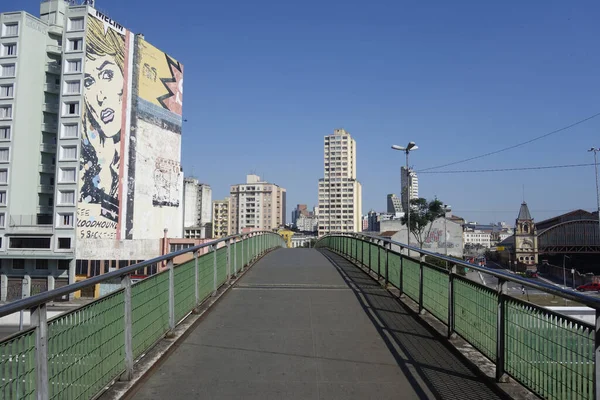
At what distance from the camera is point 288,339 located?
657 centimetres

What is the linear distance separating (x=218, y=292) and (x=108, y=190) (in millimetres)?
62279

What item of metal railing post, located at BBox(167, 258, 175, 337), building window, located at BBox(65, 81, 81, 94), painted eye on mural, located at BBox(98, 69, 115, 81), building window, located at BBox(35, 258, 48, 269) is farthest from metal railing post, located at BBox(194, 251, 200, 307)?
painted eye on mural, located at BBox(98, 69, 115, 81)

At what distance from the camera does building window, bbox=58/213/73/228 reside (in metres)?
63.4

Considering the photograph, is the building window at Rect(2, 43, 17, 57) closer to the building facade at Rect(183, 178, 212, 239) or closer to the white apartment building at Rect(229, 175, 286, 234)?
the building facade at Rect(183, 178, 212, 239)

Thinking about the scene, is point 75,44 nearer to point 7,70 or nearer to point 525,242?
point 7,70

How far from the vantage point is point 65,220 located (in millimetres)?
63656

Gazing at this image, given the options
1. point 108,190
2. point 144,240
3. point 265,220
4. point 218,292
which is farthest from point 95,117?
point 265,220

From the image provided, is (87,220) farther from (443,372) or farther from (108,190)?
(443,372)

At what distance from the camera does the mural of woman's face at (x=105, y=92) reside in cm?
6656

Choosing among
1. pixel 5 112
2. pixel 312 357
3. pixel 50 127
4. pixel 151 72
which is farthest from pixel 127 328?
pixel 151 72

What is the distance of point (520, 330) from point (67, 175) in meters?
67.5

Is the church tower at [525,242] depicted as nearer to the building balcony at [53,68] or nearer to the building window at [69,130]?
the building window at [69,130]

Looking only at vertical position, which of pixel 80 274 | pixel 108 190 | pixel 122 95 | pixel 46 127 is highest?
pixel 122 95

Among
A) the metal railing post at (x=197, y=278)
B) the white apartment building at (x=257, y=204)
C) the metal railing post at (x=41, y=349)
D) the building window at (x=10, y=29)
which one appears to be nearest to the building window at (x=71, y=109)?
the building window at (x=10, y=29)
